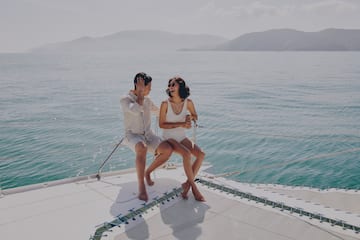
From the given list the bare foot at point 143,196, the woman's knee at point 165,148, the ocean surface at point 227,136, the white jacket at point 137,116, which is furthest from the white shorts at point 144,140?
the ocean surface at point 227,136

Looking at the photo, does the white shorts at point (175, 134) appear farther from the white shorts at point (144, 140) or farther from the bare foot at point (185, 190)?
the bare foot at point (185, 190)

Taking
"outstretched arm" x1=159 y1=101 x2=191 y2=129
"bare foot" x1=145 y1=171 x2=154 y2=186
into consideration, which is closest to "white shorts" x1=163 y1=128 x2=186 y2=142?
"outstretched arm" x1=159 y1=101 x2=191 y2=129

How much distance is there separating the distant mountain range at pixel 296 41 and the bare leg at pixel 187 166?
16389 cm

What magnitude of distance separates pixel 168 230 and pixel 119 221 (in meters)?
0.47

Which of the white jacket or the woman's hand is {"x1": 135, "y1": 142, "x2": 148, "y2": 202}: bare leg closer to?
the white jacket

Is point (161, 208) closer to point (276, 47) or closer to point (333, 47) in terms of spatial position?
point (333, 47)

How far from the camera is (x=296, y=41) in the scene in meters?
165

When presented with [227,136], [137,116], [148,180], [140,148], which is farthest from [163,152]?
[227,136]

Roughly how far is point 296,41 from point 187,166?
17667 cm

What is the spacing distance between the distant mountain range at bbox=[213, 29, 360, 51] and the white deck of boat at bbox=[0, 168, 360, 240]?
538ft

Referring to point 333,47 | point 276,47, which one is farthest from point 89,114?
point 276,47

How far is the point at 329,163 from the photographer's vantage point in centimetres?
811

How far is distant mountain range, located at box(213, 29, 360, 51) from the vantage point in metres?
151

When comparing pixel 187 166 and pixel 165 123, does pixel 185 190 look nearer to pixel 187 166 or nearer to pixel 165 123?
pixel 187 166
